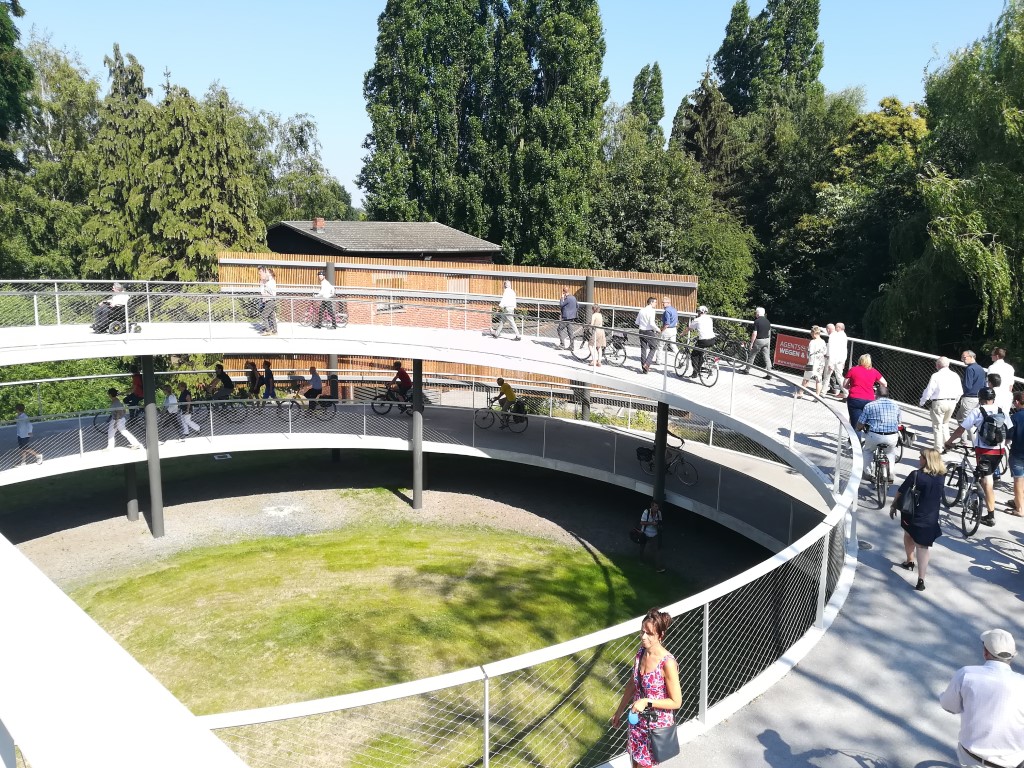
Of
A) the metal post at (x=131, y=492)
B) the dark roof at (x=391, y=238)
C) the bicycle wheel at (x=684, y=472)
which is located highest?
the dark roof at (x=391, y=238)

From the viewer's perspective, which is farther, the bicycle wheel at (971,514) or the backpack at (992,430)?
the backpack at (992,430)

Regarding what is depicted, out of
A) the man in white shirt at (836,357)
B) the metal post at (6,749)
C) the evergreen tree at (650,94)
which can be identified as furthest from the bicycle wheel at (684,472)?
the evergreen tree at (650,94)

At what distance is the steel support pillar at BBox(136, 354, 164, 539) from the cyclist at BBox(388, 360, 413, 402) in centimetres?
628

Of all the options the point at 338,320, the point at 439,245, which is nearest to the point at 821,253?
the point at 439,245

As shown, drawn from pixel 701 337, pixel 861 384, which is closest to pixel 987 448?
pixel 861 384

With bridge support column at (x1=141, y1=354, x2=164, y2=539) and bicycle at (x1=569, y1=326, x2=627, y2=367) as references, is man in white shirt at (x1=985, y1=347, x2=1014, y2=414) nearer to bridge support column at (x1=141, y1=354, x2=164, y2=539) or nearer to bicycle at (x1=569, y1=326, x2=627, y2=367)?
bicycle at (x1=569, y1=326, x2=627, y2=367)

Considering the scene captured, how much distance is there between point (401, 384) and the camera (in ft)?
75.7

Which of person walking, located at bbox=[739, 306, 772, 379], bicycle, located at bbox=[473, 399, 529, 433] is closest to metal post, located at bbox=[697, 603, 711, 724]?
person walking, located at bbox=[739, 306, 772, 379]

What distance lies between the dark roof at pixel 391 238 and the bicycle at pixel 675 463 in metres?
13.6

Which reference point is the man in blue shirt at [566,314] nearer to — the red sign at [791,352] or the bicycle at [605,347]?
the bicycle at [605,347]

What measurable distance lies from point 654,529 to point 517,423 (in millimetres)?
5682

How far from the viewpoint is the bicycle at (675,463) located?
19.4 m

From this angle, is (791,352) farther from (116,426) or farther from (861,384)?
(116,426)

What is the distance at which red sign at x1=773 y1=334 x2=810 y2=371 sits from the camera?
18812 mm
